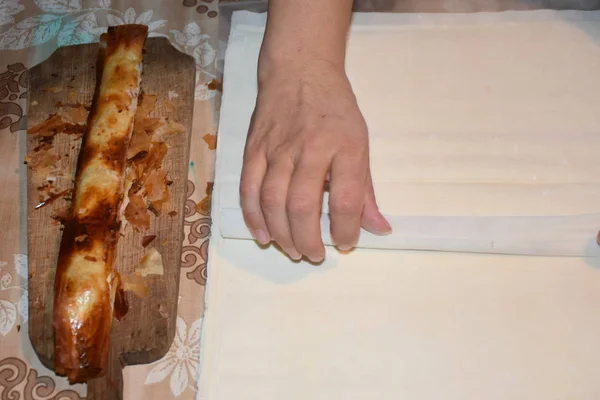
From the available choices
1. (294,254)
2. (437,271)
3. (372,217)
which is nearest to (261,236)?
(294,254)

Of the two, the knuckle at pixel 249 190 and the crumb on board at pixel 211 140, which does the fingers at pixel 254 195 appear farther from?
the crumb on board at pixel 211 140

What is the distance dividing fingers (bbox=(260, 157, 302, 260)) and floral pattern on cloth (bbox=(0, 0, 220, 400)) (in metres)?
Result: 0.18

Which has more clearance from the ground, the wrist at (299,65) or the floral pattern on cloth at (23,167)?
the wrist at (299,65)

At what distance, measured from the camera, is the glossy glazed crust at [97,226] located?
77 cm

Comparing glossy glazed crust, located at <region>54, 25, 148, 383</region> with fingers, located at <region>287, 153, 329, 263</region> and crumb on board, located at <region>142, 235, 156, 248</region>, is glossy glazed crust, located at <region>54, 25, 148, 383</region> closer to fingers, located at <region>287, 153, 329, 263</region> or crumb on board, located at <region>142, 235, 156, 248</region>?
crumb on board, located at <region>142, 235, 156, 248</region>

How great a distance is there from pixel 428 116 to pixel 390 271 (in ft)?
0.92

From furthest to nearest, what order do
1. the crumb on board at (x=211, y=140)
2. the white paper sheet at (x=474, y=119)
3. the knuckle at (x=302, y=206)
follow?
the crumb on board at (x=211, y=140) < the white paper sheet at (x=474, y=119) < the knuckle at (x=302, y=206)

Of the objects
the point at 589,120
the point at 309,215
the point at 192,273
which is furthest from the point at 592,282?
the point at 192,273

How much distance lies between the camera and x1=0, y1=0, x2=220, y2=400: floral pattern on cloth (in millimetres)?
811

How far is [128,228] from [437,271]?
0.49 metres

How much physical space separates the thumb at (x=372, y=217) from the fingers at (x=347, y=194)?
22 mm

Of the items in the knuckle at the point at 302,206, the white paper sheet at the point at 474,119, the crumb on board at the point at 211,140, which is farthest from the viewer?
the crumb on board at the point at 211,140

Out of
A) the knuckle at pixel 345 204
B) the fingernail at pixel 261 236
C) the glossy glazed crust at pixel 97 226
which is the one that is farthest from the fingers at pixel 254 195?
the glossy glazed crust at pixel 97 226

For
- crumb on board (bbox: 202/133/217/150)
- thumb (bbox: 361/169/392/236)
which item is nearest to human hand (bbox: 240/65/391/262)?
thumb (bbox: 361/169/392/236)
